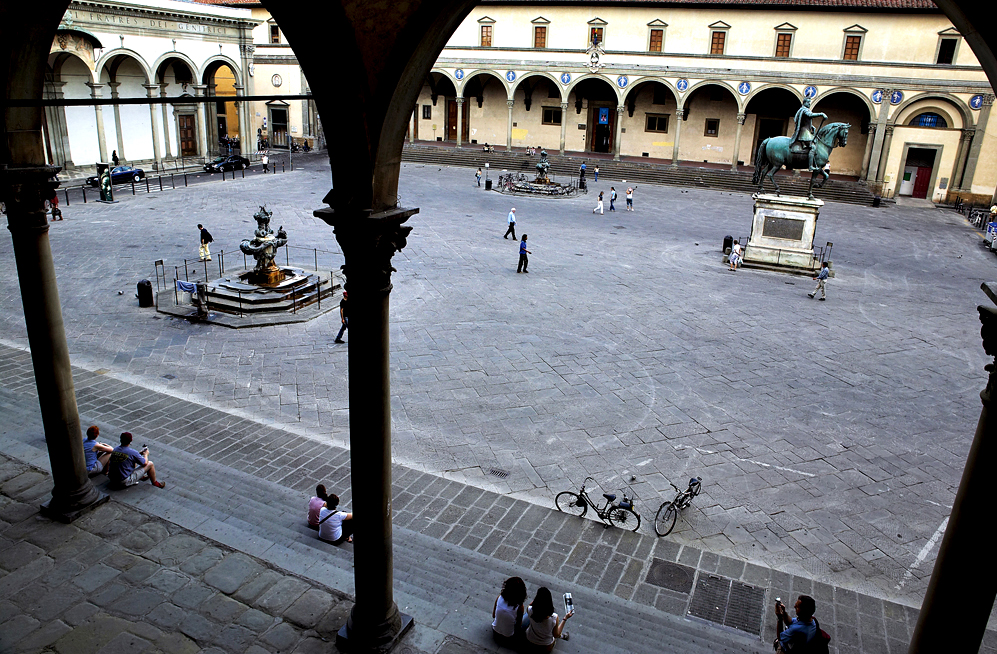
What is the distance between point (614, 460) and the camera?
1008 centimetres

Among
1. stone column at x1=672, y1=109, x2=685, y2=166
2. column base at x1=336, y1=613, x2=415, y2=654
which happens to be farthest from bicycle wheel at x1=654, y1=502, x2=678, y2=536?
stone column at x1=672, y1=109, x2=685, y2=166

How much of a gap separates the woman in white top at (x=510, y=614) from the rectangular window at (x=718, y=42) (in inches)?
1583

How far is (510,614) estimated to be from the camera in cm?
588

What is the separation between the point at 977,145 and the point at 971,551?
129 feet

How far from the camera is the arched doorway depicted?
149 ft

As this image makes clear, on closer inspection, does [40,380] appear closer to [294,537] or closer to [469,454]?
[294,537]

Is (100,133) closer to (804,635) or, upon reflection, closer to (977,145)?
(804,635)

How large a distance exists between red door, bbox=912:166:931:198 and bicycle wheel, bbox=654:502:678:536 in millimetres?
36790

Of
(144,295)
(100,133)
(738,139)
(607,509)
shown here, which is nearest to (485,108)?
(738,139)

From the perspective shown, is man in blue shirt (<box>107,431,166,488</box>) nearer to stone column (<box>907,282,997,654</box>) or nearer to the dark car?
stone column (<box>907,282,997,654</box>)

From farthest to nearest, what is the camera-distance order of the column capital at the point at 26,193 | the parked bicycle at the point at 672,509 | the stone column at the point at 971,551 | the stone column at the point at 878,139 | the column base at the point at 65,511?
the stone column at the point at 878,139 → the parked bicycle at the point at 672,509 → the column base at the point at 65,511 → the column capital at the point at 26,193 → the stone column at the point at 971,551

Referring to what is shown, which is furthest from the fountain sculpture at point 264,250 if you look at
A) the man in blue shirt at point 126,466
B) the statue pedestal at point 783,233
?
the statue pedestal at point 783,233

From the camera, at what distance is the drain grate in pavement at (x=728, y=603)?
6793mm

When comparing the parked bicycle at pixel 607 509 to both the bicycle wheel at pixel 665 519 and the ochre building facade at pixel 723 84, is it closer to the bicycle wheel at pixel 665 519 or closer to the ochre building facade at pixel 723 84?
the bicycle wheel at pixel 665 519
